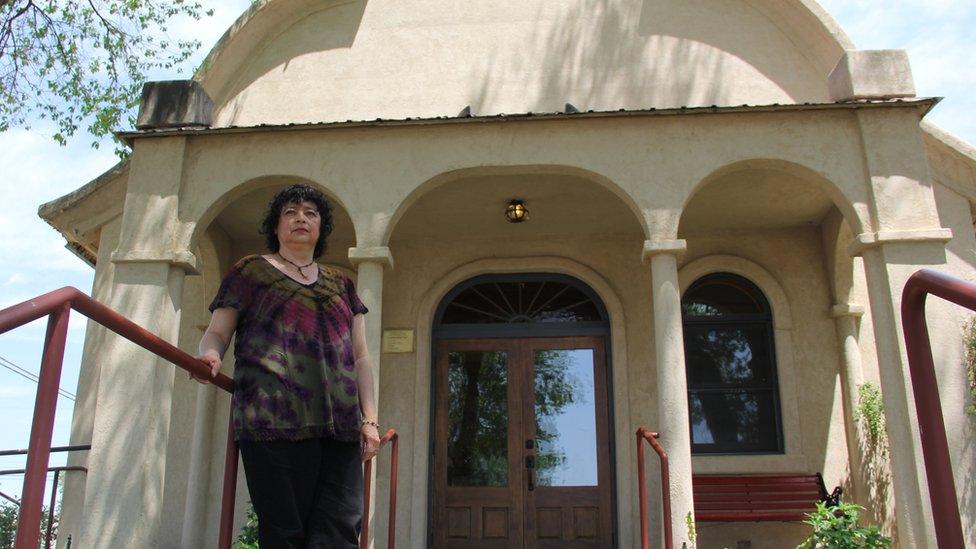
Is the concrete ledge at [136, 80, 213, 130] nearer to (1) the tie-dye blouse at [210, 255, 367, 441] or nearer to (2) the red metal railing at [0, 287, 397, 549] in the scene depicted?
(1) the tie-dye blouse at [210, 255, 367, 441]

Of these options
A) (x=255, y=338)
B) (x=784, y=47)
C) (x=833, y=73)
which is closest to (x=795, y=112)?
(x=833, y=73)

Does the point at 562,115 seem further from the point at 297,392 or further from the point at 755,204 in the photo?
the point at 297,392

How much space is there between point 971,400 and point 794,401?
7.45ft

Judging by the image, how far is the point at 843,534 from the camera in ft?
18.7

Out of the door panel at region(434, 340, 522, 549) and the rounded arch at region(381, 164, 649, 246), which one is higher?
the rounded arch at region(381, 164, 649, 246)

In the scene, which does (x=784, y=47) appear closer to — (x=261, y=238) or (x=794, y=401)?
(x=794, y=401)

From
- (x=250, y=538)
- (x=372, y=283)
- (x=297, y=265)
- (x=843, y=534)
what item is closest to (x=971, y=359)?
(x=843, y=534)

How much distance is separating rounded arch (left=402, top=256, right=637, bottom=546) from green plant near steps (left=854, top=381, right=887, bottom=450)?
2.31 metres

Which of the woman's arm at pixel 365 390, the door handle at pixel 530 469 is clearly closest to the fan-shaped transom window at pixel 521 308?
the door handle at pixel 530 469

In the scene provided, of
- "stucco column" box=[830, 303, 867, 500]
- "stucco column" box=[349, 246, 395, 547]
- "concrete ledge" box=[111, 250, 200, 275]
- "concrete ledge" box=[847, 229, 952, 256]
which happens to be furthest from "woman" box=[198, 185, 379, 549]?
"stucco column" box=[830, 303, 867, 500]

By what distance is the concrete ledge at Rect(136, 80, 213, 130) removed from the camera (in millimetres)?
7027

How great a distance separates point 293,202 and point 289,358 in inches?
27.7

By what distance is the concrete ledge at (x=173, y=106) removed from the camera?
7.03 meters

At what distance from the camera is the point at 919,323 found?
7.26 ft
